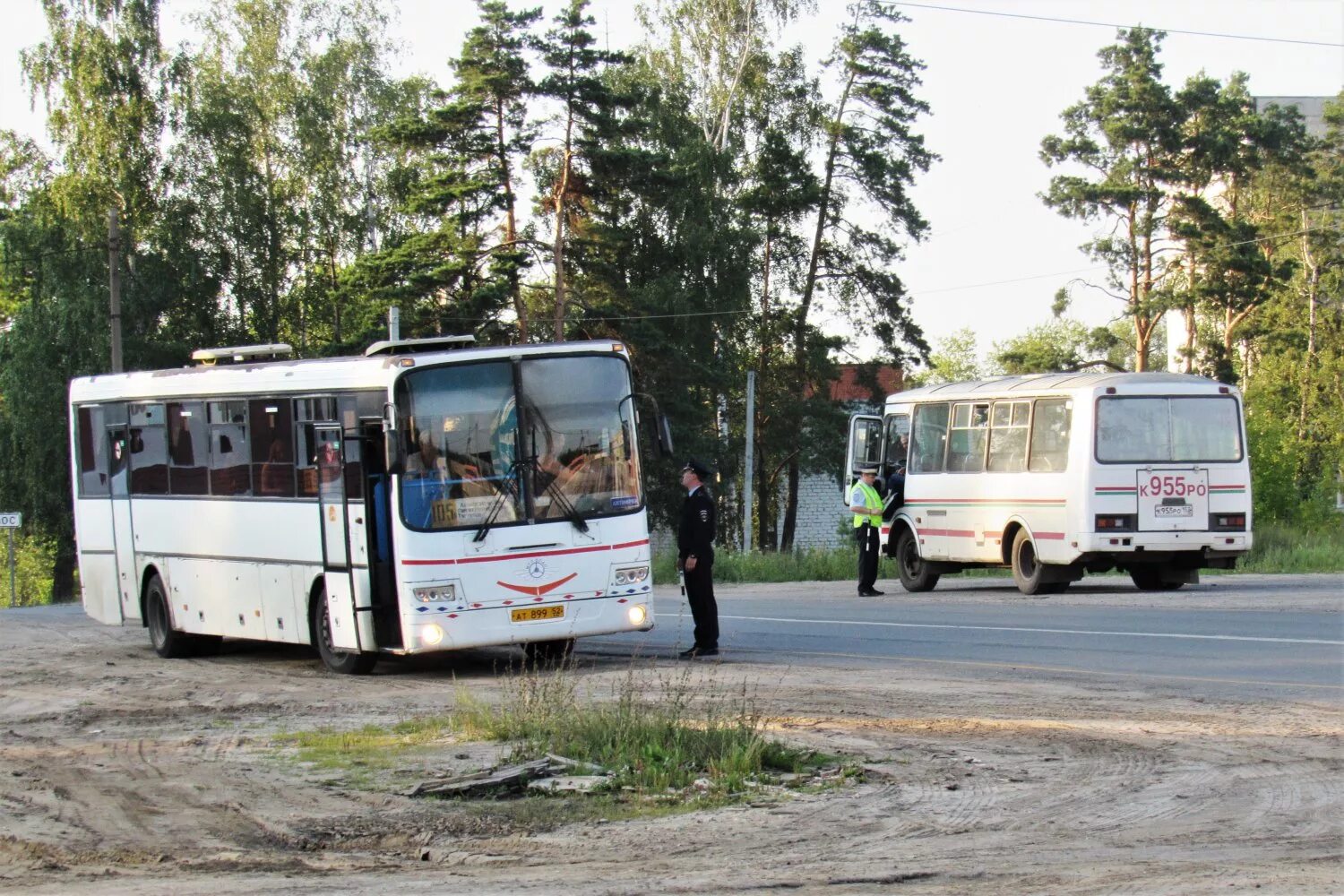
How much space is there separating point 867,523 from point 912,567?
127 inches

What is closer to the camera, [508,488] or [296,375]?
[508,488]

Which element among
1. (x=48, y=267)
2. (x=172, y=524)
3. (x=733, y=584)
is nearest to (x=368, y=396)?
(x=172, y=524)

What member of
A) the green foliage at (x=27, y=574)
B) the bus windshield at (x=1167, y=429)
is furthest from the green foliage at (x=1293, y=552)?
the green foliage at (x=27, y=574)

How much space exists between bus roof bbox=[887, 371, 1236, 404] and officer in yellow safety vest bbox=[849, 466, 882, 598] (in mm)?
2474

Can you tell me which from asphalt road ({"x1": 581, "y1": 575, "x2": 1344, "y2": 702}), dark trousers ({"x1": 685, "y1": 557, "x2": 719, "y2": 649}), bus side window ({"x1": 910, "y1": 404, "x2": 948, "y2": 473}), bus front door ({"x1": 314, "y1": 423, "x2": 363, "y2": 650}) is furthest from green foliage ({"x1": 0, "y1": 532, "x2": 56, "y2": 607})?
dark trousers ({"x1": 685, "y1": 557, "x2": 719, "y2": 649})

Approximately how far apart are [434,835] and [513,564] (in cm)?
A: 701

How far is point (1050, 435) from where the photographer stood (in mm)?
25766

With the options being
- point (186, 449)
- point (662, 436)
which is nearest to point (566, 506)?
point (662, 436)

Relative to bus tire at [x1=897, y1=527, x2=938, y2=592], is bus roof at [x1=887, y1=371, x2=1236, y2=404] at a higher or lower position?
higher

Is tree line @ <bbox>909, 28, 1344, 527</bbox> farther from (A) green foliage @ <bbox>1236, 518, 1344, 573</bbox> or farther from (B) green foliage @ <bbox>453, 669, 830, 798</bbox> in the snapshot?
(B) green foliage @ <bbox>453, 669, 830, 798</bbox>

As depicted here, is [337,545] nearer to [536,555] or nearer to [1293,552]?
[536,555]

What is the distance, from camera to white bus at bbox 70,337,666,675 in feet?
50.2

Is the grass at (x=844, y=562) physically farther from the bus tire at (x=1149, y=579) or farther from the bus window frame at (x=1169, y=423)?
the bus window frame at (x=1169, y=423)

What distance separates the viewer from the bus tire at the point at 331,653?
16.5m
